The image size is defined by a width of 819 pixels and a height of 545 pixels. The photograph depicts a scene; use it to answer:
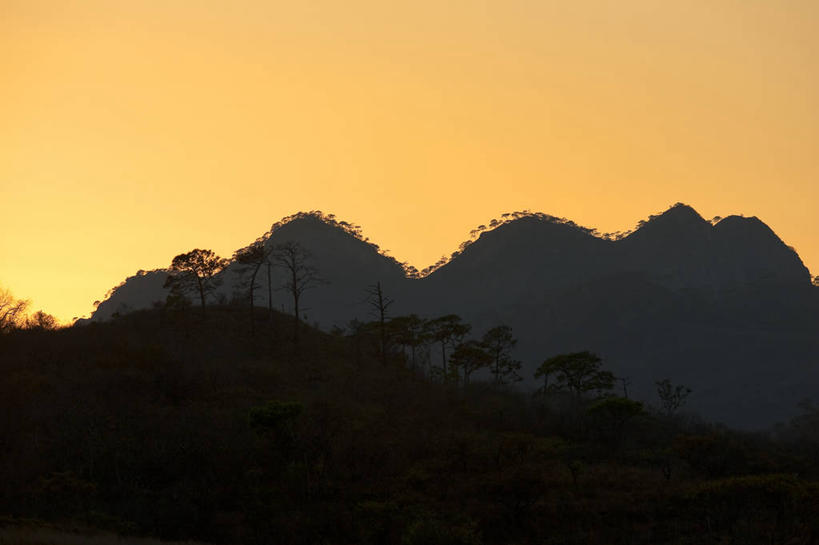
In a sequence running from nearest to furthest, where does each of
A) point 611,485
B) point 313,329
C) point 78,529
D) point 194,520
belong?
point 78,529 → point 194,520 → point 611,485 → point 313,329

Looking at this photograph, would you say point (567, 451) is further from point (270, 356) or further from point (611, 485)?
point (270, 356)

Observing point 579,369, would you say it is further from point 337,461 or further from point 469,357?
point 337,461

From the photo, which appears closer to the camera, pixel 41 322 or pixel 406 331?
pixel 41 322

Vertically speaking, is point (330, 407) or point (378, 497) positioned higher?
point (330, 407)

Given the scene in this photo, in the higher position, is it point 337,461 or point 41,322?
point 41,322

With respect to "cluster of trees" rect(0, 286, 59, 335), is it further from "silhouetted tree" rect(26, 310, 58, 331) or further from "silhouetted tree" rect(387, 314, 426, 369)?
"silhouetted tree" rect(387, 314, 426, 369)

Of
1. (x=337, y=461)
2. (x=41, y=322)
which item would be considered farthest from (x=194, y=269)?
(x=337, y=461)

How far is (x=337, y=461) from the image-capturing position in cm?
4097

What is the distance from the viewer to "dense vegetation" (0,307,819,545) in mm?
32688

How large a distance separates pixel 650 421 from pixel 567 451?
18.9 m

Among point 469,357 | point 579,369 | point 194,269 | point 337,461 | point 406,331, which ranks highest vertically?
point 194,269

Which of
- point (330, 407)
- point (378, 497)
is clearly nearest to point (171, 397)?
point (330, 407)

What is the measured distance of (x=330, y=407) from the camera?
49.2 metres

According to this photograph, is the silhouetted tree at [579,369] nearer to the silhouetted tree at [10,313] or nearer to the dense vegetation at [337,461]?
the dense vegetation at [337,461]
